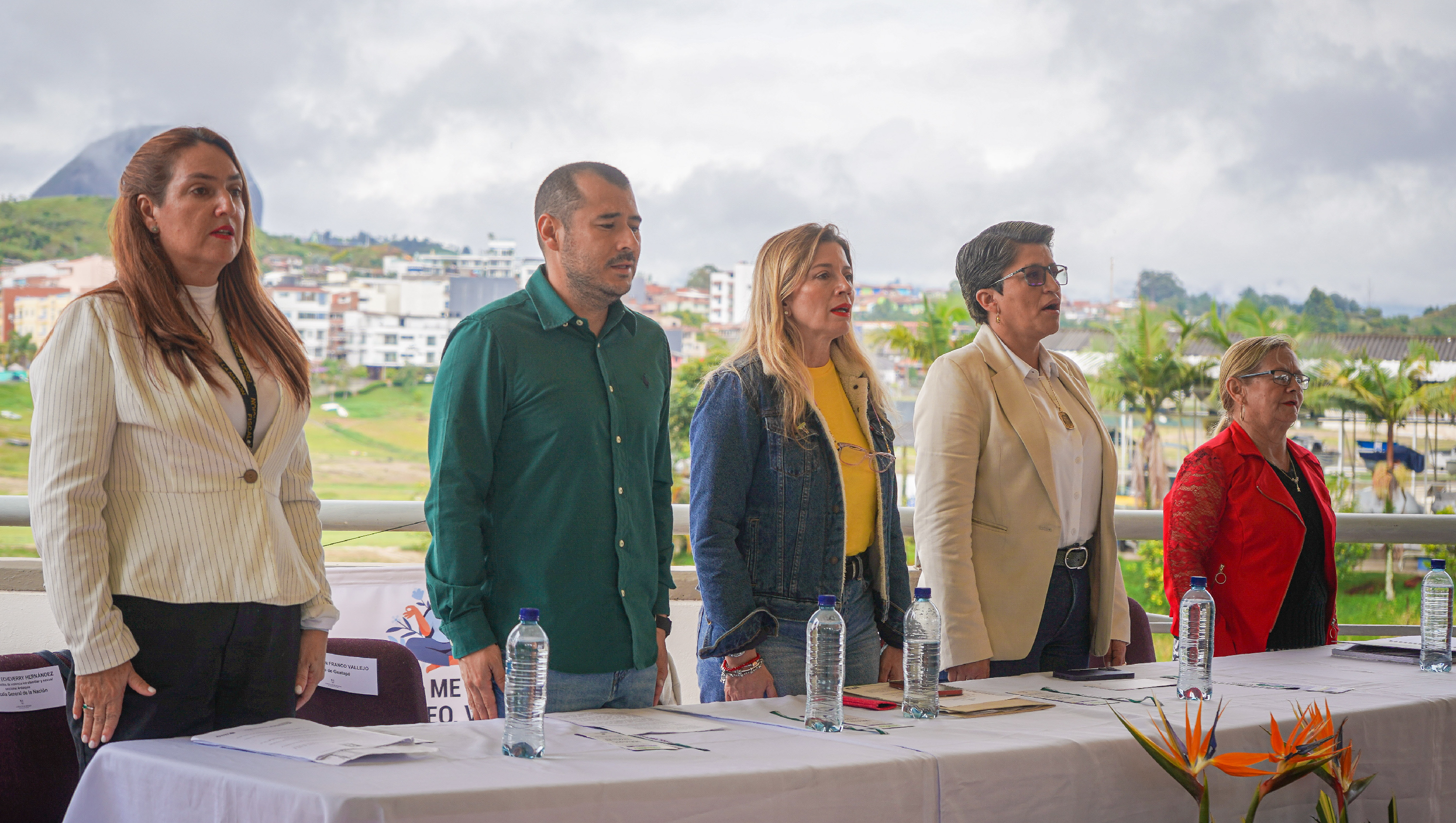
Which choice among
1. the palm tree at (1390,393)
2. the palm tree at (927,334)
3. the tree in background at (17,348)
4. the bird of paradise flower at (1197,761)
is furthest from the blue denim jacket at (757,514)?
the tree in background at (17,348)

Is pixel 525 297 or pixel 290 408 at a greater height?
pixel 525 297

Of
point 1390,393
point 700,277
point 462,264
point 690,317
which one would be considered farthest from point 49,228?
point 1390,393

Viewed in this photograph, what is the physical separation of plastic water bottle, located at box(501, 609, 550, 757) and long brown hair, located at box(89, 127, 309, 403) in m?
0.56

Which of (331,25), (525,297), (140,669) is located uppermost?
(331,25)

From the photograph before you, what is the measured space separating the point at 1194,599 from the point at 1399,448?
1192 inches

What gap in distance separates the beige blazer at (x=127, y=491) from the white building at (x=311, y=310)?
36934mm

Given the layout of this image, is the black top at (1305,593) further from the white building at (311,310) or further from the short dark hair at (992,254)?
the white building at (311,310)

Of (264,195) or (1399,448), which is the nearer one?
(1399,448)

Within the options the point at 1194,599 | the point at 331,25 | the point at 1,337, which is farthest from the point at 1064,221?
the point at 1194,599

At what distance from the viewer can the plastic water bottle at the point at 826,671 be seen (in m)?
1.66

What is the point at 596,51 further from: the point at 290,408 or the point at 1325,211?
the point at 290,408

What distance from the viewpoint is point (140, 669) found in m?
1.53

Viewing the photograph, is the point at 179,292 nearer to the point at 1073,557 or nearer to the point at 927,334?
the point at 1073,557

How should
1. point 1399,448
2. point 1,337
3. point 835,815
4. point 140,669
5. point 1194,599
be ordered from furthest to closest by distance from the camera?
point 1,337 < point 1399,448 < point 1194,599 < point 140,669 < point 835,815
